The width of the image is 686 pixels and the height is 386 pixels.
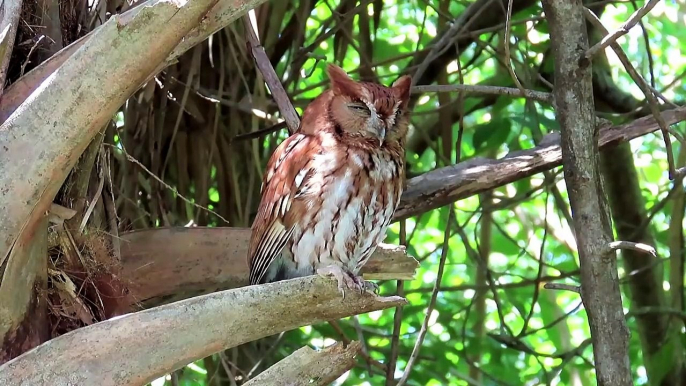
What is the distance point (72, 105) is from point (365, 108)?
0.92 m

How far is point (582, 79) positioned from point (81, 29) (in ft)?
2.43

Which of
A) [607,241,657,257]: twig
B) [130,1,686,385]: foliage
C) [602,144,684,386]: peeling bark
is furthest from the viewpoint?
[602,144,684,386]: peeling bark

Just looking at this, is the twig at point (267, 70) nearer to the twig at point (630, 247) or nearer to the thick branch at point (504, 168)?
the thick branch at point (504, 168)

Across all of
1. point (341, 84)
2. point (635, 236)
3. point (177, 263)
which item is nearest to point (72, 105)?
point (177, 263)

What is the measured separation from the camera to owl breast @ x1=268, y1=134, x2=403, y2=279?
1.63 m

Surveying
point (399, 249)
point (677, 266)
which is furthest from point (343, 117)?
point (677, 266)

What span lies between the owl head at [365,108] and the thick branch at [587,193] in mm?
554

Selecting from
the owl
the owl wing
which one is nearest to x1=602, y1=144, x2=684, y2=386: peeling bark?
the owl

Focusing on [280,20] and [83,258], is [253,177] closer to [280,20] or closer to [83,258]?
[280,20]

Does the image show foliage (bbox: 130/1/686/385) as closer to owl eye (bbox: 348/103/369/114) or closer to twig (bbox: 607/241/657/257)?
owl eye (bbox: 348/103/369/114)

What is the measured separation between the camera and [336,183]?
1.64 m

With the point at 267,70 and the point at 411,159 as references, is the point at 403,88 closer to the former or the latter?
the point at 267,70

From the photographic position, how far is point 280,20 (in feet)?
6.65

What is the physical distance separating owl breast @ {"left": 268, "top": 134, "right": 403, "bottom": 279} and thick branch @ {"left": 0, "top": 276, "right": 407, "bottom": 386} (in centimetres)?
73
